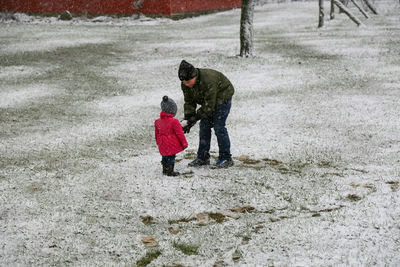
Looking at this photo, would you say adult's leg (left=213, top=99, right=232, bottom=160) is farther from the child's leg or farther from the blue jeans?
the child's leg

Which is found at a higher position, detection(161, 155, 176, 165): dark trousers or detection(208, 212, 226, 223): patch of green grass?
detection(161, 155, 176, 165): dark trousers

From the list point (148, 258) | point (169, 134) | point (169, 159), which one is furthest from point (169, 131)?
point (148, 258)

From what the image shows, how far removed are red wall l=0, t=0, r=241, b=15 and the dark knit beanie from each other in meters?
24.2

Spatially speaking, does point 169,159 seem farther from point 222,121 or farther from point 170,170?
point 222,121

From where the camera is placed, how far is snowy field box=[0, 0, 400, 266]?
426 centimetres

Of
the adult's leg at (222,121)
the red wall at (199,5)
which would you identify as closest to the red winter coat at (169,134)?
the adult's leg at (222,121)

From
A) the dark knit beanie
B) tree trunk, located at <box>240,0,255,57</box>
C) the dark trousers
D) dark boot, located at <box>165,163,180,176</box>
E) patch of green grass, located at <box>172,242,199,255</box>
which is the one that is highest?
tree trunk, located at <box>240,0,255,57</box>

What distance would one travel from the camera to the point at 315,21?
26656mm

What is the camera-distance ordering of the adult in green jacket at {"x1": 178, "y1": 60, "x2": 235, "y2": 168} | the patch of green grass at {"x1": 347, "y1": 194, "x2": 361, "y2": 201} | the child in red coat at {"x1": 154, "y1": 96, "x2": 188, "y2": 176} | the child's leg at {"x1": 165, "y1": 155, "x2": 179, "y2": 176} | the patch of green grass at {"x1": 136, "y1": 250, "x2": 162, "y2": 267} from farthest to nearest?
the child's leg at {"x1": 165, "y1": 155, "x2": 179, "y2": 176}, the adult in green jacket at {"x1": 178, "y1": 60, "x2": 235, "y2": 168}, the child in red coat at {"x1": 154, "y1": 96, "x2": 188, "y2": 176}, the patch of green grass at {"x1": 347, "y1": 194, "x2": 361, "y2": 201}, the patch of green grass at {"x1": 136, "y1": 250, "x2": 162, "y2": 267}

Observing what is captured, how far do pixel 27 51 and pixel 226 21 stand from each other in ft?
51.2

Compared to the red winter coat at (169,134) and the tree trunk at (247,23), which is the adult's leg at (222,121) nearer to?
the red winter coat at (169,134)

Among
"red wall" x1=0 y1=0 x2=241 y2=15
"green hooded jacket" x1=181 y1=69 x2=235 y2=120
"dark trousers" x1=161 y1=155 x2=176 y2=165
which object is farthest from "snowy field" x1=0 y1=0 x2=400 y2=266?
"red wall" x1=0 y1=0 x2=241 y2=15

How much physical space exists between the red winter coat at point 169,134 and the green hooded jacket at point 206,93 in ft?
1.25

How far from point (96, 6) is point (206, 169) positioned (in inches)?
1027
